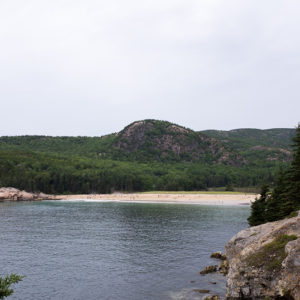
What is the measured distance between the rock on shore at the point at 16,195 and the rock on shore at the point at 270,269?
15123 centimetres

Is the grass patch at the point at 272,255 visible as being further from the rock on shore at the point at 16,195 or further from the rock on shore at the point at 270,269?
the rock on shore at the point at 16,195

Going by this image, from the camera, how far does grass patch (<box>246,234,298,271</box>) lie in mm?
22922

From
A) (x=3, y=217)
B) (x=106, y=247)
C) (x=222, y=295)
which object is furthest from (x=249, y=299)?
(x=3, y=217)

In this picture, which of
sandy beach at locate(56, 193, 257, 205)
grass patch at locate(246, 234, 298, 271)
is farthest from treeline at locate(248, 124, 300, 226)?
sandy beach at locate(56, 193, 257, 205)

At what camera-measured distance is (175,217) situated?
90312 millimetres

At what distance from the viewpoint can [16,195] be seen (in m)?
160

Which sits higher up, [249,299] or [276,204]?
[276,204]

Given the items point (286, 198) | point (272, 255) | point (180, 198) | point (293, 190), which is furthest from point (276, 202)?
point (180, 198)

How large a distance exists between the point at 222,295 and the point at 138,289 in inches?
333

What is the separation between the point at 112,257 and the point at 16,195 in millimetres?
129591

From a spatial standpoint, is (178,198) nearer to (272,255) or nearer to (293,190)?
(293,190)

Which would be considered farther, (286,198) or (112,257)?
(112,257)

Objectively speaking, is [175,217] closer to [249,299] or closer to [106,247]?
[106,247]

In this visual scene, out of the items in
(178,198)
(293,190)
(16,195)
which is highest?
(293,190)
